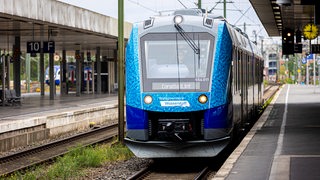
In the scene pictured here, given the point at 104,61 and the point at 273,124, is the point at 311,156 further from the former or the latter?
the point at 104,61

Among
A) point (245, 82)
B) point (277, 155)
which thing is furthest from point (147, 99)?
point (245, 82)

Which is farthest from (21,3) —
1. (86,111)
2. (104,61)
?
(104,61)

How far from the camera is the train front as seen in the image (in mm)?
12492

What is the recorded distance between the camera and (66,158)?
583 inches

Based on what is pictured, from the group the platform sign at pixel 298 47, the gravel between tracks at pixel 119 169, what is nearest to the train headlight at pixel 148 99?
the gravel between tracks at pixel 119 169

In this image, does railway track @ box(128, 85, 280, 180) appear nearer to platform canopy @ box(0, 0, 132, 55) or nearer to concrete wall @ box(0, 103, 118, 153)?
concrete wall @ box(0, 103, 118, 153)

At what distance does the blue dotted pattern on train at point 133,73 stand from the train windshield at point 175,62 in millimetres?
138

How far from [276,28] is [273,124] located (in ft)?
72.4

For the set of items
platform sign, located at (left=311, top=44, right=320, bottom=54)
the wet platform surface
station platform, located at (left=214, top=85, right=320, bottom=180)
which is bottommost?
station platform, located at (left=214, top=85, right=320, bottom=180)

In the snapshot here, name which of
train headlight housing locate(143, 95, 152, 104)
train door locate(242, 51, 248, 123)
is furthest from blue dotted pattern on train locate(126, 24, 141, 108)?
train door locate(242, 51, 248, 123)

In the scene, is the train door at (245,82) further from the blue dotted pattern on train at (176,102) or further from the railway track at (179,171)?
the blue dotted pattern on train at (176,102)

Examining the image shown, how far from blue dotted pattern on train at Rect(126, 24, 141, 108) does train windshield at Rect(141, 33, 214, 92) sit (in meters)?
0.14

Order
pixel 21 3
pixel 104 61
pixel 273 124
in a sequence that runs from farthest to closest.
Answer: pixel 104 61
pixel 21 3
pixel 273 124

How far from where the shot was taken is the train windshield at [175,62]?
41.8 feet
